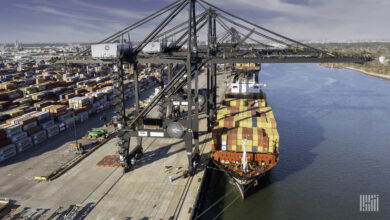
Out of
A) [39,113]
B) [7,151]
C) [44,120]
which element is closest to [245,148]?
[7,151]

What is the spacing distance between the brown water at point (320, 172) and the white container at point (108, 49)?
1665 cm

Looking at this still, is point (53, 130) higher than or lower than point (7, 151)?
higher

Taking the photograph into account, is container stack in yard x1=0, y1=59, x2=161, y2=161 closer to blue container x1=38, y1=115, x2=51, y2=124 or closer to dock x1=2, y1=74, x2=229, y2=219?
blue container x1=38, y1=115, x2=51, y2=124

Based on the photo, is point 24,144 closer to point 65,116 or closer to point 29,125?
point 29,125

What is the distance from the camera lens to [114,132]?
120ft

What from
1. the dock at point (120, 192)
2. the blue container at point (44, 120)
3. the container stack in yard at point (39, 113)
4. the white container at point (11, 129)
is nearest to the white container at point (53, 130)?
the container stack in yard at point (39, 113)

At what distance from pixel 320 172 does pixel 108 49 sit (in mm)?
27450

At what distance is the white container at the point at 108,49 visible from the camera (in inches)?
933

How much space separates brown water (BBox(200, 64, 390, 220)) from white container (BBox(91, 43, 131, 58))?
54.6ft

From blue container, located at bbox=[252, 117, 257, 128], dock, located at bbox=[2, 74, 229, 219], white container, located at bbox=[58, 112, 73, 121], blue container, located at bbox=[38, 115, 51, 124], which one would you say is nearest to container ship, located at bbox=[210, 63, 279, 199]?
blue container, located at bbox=[252, 117, 257, 128]

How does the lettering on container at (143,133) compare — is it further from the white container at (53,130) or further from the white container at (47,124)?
the white container at (47,124)

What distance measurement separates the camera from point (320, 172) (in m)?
28.7

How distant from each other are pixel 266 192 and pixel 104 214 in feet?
51.1

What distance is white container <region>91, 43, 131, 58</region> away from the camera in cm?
2369
